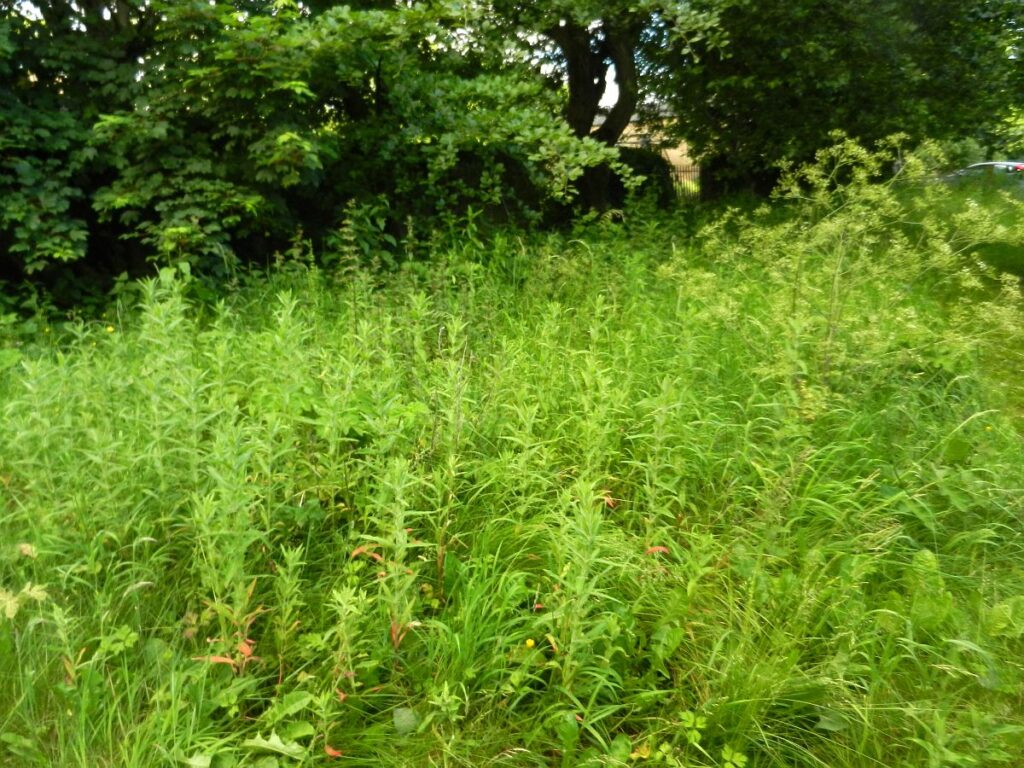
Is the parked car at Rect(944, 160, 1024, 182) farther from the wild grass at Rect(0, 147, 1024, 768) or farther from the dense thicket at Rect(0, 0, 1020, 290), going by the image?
the wild grass at Rect(0, 147, 1024, 768)

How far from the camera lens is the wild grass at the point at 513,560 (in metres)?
2.23

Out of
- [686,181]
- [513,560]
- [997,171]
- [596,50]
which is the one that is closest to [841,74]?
[596,50]

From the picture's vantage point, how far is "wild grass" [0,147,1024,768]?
2.23m

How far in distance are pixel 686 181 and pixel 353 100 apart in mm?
7743

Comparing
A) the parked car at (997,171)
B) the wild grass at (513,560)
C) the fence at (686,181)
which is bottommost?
the wild grass at (513,560)

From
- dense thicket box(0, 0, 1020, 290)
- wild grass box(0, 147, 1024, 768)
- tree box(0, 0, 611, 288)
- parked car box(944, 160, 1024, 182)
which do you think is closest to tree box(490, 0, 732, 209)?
dense thicket box(0, 0, 1020, 290)

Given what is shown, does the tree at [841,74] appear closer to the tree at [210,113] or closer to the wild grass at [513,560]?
the tree at [210,113]

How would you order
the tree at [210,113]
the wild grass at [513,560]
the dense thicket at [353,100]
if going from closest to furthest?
the wild grass at [513,560], the tree at [210,113], the dense thicket at [353,100]

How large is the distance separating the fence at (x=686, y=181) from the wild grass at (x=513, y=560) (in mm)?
9275

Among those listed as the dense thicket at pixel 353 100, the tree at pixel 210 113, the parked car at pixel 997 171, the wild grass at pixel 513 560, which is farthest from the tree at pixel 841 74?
the wild grass at pixel 513 560

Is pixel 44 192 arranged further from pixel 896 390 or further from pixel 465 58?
pixel 896 390

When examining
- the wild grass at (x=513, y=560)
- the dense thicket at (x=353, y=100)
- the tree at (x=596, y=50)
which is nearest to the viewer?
the wild grass at (x=513, y=560)

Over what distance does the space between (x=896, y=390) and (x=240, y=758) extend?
3548 millimetres

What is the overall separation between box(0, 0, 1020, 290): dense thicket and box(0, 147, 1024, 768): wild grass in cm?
254
